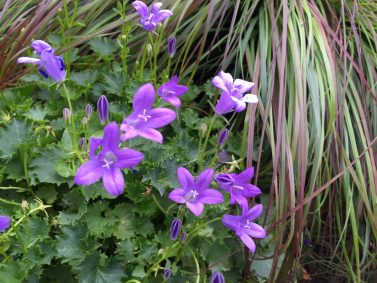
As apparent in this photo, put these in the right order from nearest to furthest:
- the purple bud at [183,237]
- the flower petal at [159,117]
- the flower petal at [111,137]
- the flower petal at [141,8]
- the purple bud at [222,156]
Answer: the flower petal at [111,137] → the flower petal at [159,117] → the purple bud at [183,237] → the flower petal at [141,8] → the purple bud at [222,156]

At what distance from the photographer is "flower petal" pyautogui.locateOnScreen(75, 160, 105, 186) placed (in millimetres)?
1169

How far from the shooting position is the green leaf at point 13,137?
1.73 meters

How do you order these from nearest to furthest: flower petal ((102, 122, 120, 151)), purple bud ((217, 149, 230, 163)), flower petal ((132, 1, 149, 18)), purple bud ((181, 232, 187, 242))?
flower petal ((102, 122, 120, 151)), purple bud ((181, 232, 187, 242)), flower petal ((132, 1, 149, 18)), purple bud ((217, 149, 230, 163))

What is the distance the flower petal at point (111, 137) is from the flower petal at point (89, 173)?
0.15 ft

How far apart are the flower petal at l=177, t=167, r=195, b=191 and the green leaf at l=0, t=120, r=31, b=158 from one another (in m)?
0.62

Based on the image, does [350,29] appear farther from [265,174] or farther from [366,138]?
[265,174]

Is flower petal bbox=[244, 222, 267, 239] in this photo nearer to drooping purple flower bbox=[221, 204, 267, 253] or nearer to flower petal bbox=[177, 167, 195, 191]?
drooping purple flower bbox=[221, 204, 267, 253]

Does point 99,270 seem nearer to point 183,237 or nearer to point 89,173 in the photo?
point 183,237


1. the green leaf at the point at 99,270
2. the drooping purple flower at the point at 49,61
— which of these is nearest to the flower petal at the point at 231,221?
the green leaf at the point at 99,270

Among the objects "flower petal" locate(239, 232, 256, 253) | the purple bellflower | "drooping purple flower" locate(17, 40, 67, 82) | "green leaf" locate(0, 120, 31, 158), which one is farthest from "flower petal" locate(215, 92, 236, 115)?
"green leaf" locate(0, 120, 31, 158)

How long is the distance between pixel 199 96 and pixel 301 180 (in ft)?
2.29

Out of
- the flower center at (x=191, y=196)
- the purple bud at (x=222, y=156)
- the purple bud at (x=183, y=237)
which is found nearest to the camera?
the flower center at (x=191, y=196)

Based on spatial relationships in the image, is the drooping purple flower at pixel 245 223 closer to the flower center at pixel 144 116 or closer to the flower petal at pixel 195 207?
the flower petal at pixel 195 207

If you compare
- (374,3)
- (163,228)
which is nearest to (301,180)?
(163,228)
